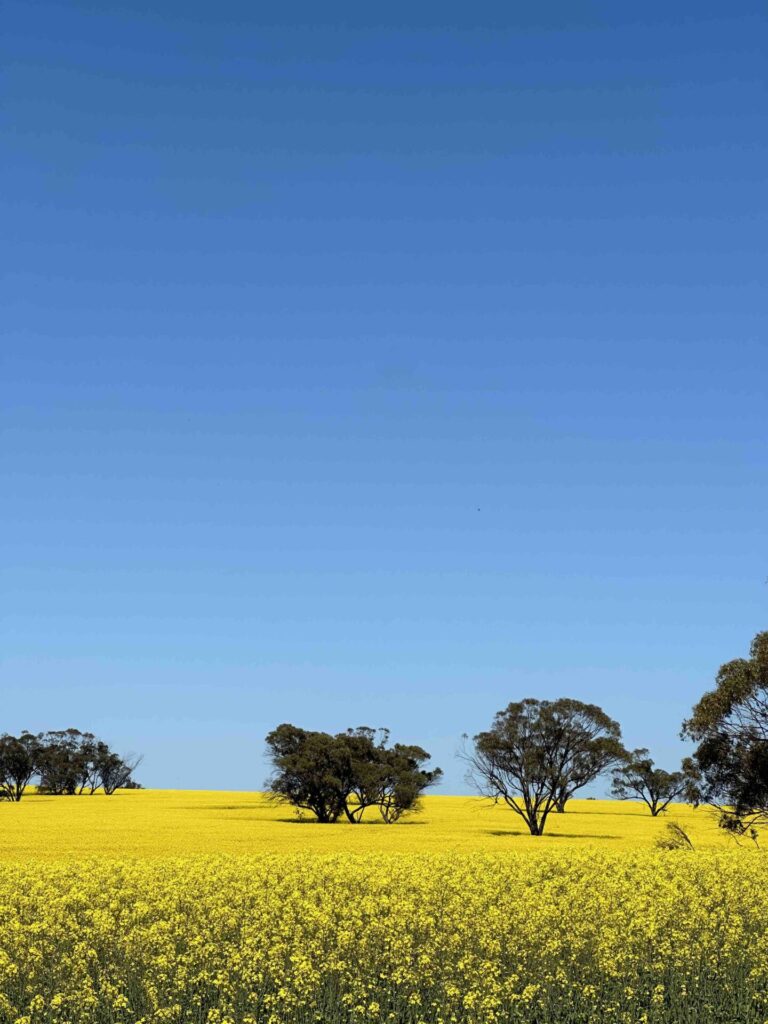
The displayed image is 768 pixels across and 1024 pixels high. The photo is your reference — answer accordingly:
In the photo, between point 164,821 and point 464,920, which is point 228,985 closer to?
point 464,920

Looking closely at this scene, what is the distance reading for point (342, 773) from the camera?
2817 inches

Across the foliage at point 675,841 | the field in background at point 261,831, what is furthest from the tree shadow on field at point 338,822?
the foliage at point 675,841

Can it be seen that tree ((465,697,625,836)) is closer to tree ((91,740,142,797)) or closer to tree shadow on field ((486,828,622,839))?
tree shadow on field ((486,828,622,839))

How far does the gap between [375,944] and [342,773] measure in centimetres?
5746

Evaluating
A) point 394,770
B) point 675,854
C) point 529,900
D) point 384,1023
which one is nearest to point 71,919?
point 384,1023

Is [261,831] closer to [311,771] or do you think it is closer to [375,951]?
[311,771]

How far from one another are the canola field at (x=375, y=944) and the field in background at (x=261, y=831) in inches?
420

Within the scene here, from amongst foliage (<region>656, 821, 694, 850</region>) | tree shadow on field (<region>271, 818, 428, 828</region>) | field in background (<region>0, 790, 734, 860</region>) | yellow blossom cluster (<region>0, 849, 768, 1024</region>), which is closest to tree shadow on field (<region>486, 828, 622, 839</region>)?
field in background (<region>0, 790, 734, 860</region>)

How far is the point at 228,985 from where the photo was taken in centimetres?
1373

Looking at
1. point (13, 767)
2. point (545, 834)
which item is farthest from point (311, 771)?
point (13, 767)

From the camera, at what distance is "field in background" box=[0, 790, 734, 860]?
45469 mm

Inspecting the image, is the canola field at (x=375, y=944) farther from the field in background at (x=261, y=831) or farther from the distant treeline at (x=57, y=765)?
the distant treeline at (x=57, y=765)

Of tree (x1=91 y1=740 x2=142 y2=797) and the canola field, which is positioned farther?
tree (x1=91 y1=740 x2=142 y2=797)

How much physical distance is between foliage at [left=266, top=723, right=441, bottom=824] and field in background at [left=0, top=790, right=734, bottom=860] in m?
2.01
